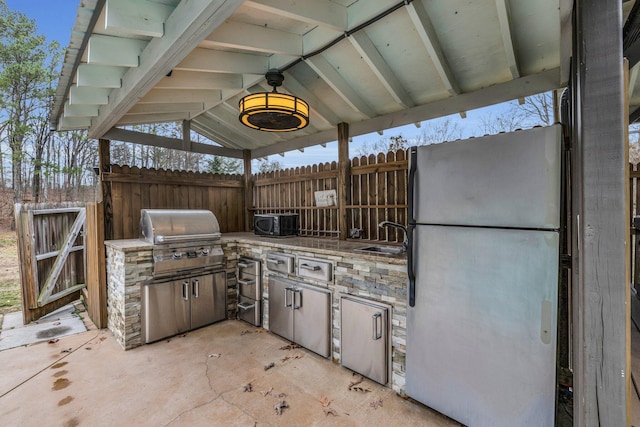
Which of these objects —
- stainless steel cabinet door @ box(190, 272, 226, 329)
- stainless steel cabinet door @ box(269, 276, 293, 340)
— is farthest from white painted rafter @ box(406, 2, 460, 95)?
stainless steel cabinet door @ box(190, 272, 226, 329)

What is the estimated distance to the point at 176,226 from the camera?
344cm

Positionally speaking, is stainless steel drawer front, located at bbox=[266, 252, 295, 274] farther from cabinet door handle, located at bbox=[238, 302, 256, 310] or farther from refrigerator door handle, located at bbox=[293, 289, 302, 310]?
cabinet door handle, located at bbox=[238, 302, 256, 310]

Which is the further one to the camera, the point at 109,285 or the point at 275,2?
the point at 109,285

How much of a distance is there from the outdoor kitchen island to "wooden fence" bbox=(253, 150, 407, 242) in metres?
0.37

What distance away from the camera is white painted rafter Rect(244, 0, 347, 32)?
6.33 feet

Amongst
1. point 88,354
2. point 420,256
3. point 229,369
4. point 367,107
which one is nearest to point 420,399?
point 420,256

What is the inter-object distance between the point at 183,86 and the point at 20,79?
859 centimetres

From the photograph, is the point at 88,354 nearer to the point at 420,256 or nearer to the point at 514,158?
the point at 420,256

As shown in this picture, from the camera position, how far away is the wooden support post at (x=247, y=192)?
16.9 ft

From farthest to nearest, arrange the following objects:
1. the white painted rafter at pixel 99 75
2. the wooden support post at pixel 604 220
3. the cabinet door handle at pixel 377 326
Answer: the white painted rafter at pixel 99 75
the cabinet door handle at pixel 377 326
the wooden support post at pixel 604 220

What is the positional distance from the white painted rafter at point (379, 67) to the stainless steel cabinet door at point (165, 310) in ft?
10.0

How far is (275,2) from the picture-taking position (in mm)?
1940

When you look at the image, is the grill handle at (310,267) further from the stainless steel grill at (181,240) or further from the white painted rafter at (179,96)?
the white painted rafter at (179,96)

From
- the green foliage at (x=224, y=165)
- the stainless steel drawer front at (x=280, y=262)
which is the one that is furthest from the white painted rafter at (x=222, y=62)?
the green foliage at (x=224, y=165)
